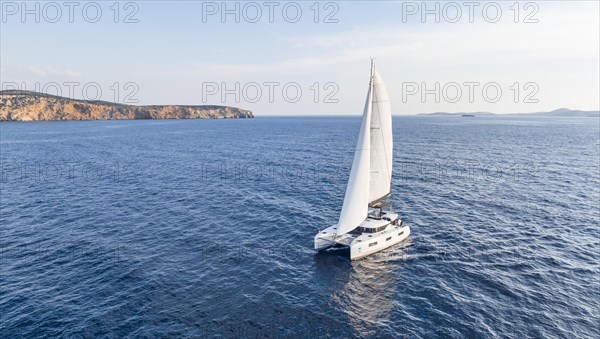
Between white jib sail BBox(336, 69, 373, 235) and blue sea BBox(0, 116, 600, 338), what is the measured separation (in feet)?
14.5

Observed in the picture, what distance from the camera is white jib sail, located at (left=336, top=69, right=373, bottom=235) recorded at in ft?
124

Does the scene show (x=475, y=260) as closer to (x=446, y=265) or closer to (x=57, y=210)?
(x=446, y=265)

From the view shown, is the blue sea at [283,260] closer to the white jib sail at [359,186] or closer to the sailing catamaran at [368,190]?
the sailing catamaran at [368,190]

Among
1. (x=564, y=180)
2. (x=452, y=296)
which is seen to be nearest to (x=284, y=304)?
(x=452, y=296)

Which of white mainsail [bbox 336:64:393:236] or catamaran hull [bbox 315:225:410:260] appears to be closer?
catamaran hull [bbox 315:225:410:260]

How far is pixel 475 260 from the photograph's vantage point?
35750mm

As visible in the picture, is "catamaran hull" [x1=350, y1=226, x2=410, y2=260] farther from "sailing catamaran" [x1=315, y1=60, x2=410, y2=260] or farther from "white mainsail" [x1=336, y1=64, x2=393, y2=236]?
"white mainsail" [x1=336, y1=64, x2=393, y2=236]

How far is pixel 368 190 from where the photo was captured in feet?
130

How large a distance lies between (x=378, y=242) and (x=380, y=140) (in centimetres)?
1266

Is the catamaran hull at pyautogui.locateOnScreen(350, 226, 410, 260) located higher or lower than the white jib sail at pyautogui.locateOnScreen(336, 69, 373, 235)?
lower

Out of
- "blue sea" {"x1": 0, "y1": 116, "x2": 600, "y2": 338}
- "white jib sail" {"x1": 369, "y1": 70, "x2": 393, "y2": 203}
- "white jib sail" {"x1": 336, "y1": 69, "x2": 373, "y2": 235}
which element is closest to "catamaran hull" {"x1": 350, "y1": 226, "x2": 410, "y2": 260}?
"blue sea" {"x1": 0, "y1": 116, "x2": 600, "y2": 338}

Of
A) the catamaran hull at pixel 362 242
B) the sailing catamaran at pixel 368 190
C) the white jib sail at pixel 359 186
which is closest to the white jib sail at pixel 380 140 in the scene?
the sailing catamaran at pixel 368 190

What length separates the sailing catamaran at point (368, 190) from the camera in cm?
3728

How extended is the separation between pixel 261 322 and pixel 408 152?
94745mm
